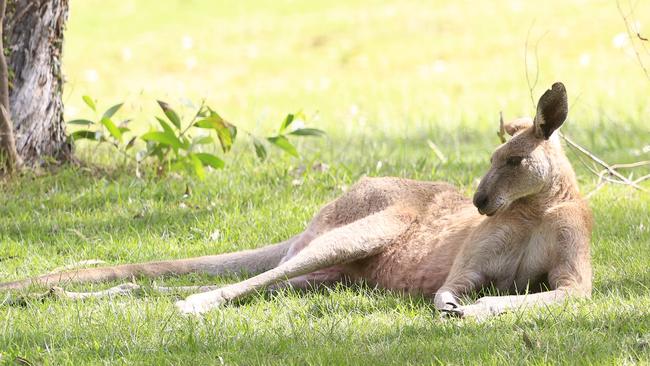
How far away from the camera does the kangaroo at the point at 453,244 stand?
185 inches

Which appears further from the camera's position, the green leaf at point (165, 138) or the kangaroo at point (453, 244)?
the green leaf at point (165, 138)

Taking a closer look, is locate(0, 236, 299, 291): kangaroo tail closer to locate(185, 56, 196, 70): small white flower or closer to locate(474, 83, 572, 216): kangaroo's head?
locate(474, 83, 572, 216): kangaroo's head

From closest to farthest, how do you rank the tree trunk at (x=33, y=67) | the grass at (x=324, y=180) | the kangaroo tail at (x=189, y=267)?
the grass at (x=324, y=180) < the kangaroo tail at (x=189, y=267) < the tree trunk at (x=33, y=67)

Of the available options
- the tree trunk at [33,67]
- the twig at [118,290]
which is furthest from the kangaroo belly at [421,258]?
the tree trunk at [33,67]

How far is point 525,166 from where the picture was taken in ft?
15.7

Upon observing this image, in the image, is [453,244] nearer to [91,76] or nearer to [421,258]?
[421,258]

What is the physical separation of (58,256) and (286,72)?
366 inches

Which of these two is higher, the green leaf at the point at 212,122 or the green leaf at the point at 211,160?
the green leaf at the point at 212,122

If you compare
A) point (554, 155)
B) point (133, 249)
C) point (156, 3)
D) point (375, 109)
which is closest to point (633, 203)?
point (554, 155)

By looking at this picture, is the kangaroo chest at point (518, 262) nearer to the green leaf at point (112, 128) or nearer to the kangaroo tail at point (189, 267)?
the kangaroo tail at point (189, 267)

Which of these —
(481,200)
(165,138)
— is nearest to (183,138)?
(165,138)

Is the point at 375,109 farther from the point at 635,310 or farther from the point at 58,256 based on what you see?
the point at 635,310

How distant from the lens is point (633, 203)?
688 centimetres

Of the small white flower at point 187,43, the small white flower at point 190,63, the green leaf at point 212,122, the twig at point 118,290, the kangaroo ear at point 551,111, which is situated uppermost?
the small white flower at point 187,43
